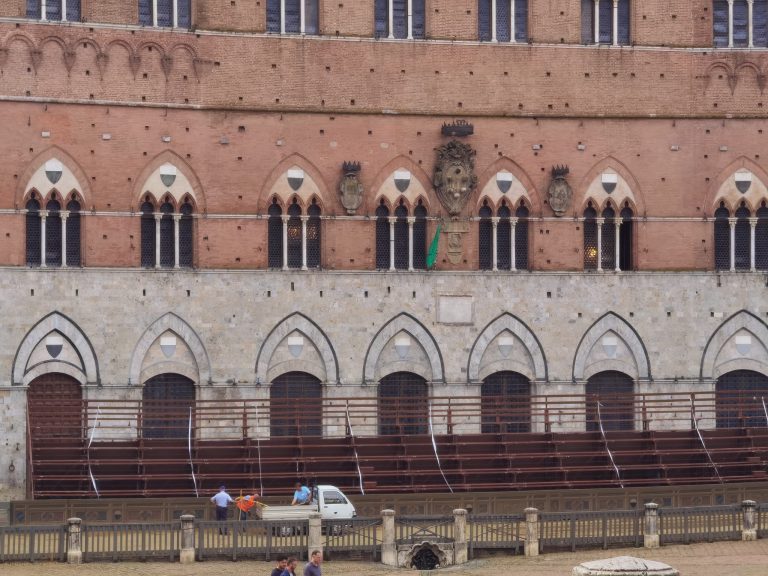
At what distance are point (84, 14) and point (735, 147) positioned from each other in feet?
63.9

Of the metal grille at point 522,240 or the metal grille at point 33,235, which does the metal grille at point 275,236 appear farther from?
the metal grille at point 522,240

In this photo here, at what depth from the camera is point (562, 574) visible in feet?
137

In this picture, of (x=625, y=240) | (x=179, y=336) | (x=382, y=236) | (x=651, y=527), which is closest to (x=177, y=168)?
(x=179, y=336)

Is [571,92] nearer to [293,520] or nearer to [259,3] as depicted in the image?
[259,3]

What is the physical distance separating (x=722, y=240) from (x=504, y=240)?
6641mm

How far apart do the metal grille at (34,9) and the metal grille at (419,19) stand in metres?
10.9

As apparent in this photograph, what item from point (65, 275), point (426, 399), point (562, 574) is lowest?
point (562, 574)

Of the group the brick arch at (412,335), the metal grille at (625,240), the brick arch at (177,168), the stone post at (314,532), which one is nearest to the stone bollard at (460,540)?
the stone post at (314,532)

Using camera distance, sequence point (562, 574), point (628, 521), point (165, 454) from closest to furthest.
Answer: point (562, 574), point (628, 521), point (165, 454)

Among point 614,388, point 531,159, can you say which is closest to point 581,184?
point 531,159

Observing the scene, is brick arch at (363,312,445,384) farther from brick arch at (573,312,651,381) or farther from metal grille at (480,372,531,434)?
brick arch at (573,312,651,381)

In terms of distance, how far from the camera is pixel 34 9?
5388 cm

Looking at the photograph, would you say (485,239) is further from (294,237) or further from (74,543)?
(74,543)

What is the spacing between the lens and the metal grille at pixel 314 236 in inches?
2206
